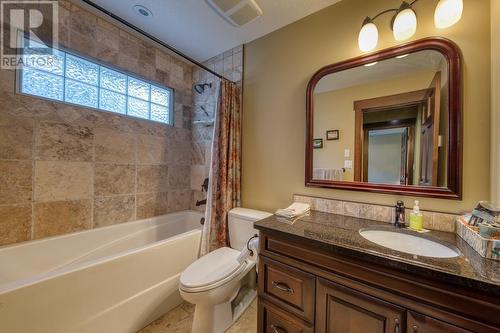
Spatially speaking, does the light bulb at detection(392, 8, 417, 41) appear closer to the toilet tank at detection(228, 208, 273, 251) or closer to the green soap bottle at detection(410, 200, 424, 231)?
the green soap bottle at detection(410, 200, 424, 231)

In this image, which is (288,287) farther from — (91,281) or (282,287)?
(91,281)

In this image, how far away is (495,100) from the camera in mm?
944

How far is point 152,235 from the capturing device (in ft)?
6.98

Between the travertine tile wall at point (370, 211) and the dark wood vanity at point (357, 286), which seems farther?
the travertine tile wall at point (370, 211)

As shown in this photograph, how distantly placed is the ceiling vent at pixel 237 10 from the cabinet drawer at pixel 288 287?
1.78m

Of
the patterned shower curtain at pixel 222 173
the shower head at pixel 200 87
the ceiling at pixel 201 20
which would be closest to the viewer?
the ceiling at pixel 201 20

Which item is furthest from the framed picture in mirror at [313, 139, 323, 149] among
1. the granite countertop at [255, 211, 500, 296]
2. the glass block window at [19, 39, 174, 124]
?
the glass block window at [19, 39, 174, 124]

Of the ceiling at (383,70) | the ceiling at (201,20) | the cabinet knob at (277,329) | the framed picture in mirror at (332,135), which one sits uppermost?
the ceiling at (201,20)

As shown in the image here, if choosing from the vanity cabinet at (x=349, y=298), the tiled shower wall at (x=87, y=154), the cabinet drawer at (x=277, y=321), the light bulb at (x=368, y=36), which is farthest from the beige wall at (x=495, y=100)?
the tiled shower wall at (x=87, y=154)

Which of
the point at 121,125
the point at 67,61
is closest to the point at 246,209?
the point at 121,125

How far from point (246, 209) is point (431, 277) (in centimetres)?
138

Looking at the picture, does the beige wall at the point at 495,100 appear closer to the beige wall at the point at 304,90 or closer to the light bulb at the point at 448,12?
the beige wall at the point at 304,90

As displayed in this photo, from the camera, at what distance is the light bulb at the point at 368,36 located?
122cm

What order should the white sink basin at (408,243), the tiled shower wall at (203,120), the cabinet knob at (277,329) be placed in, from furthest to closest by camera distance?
1. the tiled shower wall at (203,120)
2. the cabinet knob at (277,329)
3. the white sink basin at (408,243)
